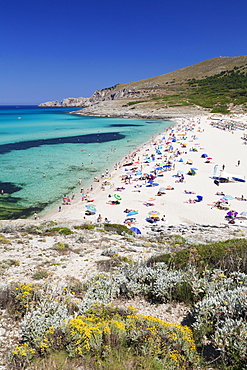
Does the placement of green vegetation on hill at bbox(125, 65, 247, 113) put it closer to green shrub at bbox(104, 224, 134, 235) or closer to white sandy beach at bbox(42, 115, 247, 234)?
white sandy beach at bbox(42, 115, 247, 234)

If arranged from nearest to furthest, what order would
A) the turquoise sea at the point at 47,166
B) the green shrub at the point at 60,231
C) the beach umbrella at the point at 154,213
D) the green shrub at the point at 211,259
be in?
1. the green shrub at the point at 211,259
2. the green shrub at the point at 60,231
3. the beach umbrella at the point at 154,213
4. the turquoise sea at the point at 47,166

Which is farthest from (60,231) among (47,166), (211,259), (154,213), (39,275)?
(47,166)

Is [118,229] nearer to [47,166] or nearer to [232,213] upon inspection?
[232,213]

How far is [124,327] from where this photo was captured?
5156 millimetres

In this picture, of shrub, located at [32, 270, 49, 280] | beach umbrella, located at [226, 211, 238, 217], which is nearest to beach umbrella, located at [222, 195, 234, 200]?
beach umbrella, located at [226, 211, 238, 217]

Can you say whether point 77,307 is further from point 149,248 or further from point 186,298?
point 149,248

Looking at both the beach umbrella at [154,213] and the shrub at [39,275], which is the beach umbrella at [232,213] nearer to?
the beach umbrella at [154,213]

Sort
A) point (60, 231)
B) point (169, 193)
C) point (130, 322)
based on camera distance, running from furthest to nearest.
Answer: point (169, 193)
point (60, 231)
point (130, 322)

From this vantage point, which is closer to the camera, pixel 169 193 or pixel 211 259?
pixel 211 259

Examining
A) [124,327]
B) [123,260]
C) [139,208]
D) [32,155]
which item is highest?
[32,155]

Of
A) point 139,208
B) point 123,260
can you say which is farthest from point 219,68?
point 123,260

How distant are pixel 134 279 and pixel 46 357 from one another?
372 cm

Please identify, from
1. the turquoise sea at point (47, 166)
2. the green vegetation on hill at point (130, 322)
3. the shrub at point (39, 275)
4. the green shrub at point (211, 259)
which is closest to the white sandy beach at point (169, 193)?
the turquoise sea at point (47, 166)

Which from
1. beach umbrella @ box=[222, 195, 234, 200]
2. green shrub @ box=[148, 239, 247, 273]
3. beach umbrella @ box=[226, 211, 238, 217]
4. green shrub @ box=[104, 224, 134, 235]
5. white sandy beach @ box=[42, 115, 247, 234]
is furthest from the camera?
beach umbrella @ box=[222, 195, 234, 200]
